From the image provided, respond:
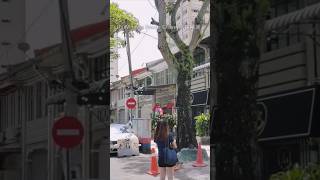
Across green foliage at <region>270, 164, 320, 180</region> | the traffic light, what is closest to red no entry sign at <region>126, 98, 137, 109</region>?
the traffic light

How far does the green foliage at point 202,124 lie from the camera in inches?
108

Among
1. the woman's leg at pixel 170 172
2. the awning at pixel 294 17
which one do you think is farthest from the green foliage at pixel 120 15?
the woman's leg at pixel 170 172

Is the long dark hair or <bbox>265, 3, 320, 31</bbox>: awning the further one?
the long dark hair

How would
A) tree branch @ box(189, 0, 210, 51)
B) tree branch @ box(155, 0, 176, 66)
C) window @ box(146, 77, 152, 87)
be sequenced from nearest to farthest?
tree branch @ box(189, 0, 210, 51) → tree branch @ box(155, 0, 176, 66) → window @ box(146, 77, 152, 87)

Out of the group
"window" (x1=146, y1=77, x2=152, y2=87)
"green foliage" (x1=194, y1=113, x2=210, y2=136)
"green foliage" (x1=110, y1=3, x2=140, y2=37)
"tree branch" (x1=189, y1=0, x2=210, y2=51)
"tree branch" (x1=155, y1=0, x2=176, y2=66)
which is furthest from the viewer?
"window" (x1=146, y1=77, x2=152, y2=87)

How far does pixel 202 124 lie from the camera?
2791 mm

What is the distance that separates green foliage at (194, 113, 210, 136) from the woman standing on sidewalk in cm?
41

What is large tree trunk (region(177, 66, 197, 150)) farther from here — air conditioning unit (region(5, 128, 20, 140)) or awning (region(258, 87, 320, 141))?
air conditioning unit (region(5, 128, 20, 140))

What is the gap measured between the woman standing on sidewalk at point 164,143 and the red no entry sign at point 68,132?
1685mm

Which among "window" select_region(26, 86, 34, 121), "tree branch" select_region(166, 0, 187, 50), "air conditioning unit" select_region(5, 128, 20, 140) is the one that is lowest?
"air conditioning unit" select_region(5, 128, 20, 140)

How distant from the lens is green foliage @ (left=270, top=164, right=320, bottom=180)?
6.96 feet

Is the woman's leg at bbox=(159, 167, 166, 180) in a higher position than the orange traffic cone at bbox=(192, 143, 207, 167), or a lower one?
lower

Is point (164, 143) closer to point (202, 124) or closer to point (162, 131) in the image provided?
point (162, 131)

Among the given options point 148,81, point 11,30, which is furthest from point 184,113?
point 11,30
